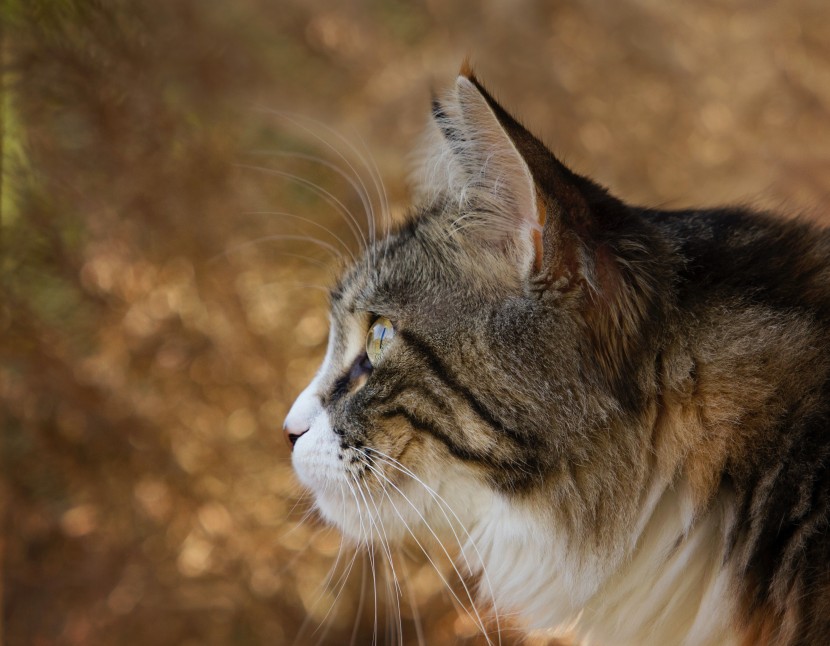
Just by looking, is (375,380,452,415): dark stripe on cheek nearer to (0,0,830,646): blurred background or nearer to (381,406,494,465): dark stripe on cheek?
(381,406,494,465): dark stripe on cheek

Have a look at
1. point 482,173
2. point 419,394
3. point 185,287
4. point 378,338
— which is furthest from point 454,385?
point 185,287

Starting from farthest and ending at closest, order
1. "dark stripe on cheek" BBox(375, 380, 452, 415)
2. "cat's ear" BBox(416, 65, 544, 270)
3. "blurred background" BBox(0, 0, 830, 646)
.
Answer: "blurred background" BBox(0, 0, 830, 646), "dark stripe on cheek" BBox(375, 380, 452, 415), "cat's ear" BBox(416, 65, 544, 270)

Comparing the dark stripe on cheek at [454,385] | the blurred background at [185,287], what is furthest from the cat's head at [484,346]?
the blurred background at [185,287]

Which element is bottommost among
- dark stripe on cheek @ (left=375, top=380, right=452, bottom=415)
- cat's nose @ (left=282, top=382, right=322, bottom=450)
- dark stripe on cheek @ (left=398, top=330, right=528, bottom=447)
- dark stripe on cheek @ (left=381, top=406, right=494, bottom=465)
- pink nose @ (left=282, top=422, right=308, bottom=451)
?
pink nose @ (left=282, top=422, right=308, bottom=451)

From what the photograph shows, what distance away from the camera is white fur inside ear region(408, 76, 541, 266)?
3.24 feet

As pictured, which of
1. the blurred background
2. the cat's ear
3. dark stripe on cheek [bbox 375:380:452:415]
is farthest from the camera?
the blurred background

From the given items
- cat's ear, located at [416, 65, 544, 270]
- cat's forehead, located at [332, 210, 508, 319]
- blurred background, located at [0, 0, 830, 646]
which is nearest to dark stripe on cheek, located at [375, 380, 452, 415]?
cat's forehead, located at [332, 210, 508, 319]

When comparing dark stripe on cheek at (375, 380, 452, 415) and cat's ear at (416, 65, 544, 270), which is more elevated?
cat's ear at (416, 65, 544, 270)

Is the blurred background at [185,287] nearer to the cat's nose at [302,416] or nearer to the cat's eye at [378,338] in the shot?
the cat's nose at [302,416]

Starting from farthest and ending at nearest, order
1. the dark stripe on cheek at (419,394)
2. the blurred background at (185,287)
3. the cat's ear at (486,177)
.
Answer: the blurred background at (185,287) → the dark stripe on cheek at (419,394) → the cat's ear at (486,177)

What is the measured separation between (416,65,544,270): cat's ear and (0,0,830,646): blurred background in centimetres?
99

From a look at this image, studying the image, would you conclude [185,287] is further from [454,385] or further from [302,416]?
[454,385]

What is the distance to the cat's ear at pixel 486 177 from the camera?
98 cm

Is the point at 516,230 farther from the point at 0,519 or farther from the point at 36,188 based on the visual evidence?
the point at 0,519
